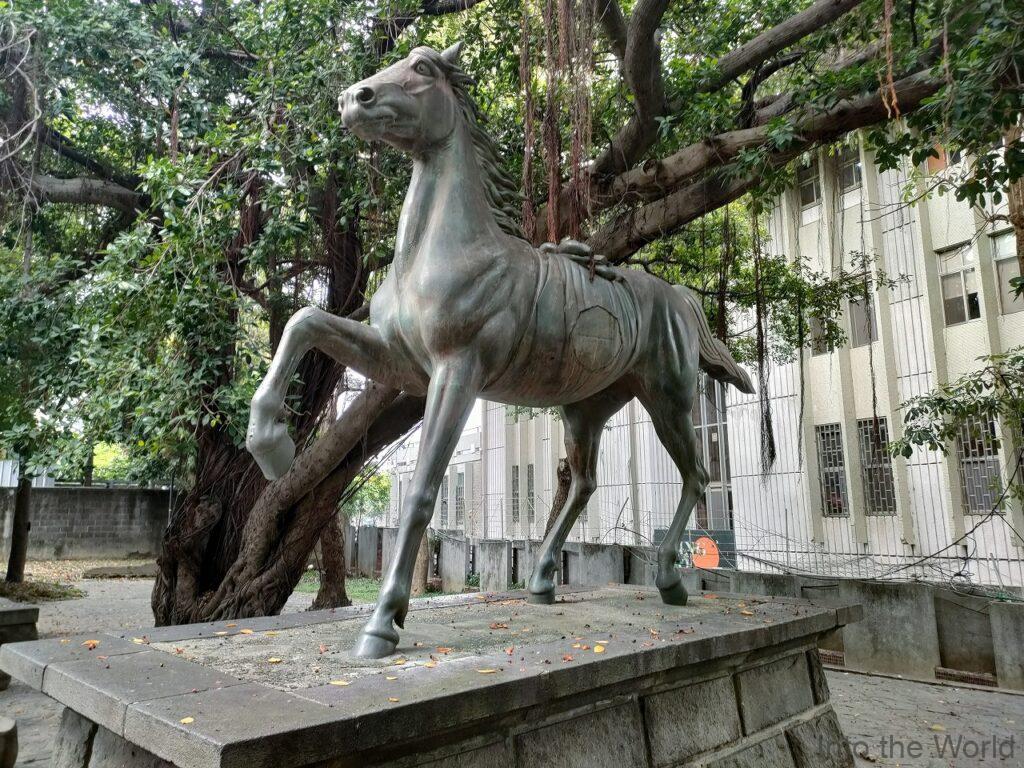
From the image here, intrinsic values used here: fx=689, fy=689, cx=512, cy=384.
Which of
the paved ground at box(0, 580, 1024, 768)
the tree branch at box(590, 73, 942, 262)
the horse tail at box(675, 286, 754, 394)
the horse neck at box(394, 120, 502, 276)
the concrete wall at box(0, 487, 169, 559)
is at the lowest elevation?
the paved ground at box(0, 580, 1024, 768)

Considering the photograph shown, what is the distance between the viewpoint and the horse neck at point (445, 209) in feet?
10.0

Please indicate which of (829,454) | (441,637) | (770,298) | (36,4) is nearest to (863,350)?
(829,454)

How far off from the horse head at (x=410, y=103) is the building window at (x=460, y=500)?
18694 mm

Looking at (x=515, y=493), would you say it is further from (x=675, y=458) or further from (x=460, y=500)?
(x=675, y=458)

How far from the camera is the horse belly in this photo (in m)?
3.27

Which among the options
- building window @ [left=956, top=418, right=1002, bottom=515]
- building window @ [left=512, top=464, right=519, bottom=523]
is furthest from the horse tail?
building window @ [left=512, top=464, right=519, bottom=523]

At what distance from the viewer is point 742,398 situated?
1328 cm

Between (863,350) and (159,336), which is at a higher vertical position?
(863,350)

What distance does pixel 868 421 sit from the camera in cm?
1261

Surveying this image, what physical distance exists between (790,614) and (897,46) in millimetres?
4803

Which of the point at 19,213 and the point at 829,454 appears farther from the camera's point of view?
the point at 829,454

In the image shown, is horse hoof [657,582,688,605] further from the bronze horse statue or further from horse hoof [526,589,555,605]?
the bronze horse statue

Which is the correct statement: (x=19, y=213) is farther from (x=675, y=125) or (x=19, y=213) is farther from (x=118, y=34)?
(x=675, y=125)

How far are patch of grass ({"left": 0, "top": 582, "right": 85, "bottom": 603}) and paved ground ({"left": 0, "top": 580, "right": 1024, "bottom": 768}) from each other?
7.02m
